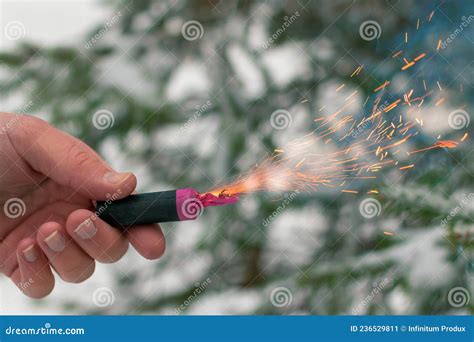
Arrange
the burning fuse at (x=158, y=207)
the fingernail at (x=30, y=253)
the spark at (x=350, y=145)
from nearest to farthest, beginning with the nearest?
the burning fuse at (x=158, y=207) → the fingernail at (x=30, y=253) → the spark at (x=350, y=145)

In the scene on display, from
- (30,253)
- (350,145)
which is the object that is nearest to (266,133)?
(350,145)

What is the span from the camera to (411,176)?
1.45m

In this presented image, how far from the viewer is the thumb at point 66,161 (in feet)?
4.04

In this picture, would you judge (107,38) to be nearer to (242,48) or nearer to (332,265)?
(242,48)

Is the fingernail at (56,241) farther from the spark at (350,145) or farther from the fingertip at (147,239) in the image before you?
the spark at (350,145)

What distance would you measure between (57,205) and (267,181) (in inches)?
18.4

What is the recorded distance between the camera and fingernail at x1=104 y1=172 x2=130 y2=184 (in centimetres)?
122

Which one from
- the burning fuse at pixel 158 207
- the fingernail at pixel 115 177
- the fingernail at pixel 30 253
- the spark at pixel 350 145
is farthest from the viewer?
the spark at pixel 350 145

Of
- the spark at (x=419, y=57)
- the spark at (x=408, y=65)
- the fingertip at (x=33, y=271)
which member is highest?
the spark at (x=419, y=57)

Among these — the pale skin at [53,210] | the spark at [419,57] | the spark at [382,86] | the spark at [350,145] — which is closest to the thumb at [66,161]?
the pale skin at [53,210]

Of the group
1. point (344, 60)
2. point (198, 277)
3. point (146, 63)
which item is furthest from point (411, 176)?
point (146, 63)

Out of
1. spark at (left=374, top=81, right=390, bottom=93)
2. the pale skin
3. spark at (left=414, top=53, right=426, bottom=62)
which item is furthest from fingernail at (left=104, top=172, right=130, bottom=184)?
spark at (left=414, top=53, right=426, bottom=62)

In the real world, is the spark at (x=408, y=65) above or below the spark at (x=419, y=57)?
below

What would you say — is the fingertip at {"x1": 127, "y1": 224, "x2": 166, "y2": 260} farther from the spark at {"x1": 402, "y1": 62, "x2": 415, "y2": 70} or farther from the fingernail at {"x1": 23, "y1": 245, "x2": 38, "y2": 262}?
the spark at {"x1": 402, "y1": 62, "x2": 415, "y2": 70}
